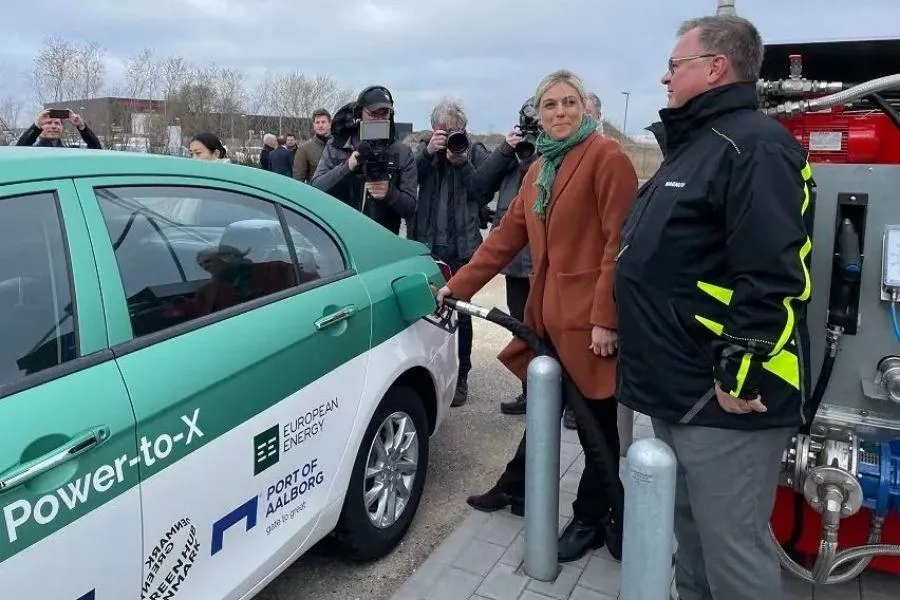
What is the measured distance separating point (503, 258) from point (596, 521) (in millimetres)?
1149

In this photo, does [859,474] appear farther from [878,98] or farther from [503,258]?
[503,258]

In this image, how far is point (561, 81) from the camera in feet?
8.78

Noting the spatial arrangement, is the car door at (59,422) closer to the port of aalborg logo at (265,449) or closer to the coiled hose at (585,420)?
the port of aalborg logo at (265,449)

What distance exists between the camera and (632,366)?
2.11m

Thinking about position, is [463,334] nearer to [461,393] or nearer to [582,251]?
[461,393]

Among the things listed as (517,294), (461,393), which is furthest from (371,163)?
(461,393)

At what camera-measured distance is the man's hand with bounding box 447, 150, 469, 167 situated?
4309 mm

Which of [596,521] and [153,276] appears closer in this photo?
[153,276]

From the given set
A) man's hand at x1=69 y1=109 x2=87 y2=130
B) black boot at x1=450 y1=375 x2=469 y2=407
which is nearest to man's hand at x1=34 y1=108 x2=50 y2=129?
man's hand at x1=69 y1=109 x2=87 y2=130

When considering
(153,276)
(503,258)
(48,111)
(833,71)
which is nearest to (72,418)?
(153,276)

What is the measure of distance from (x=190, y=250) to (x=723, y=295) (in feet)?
4.84

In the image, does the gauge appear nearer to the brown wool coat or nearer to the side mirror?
the brown wool coat

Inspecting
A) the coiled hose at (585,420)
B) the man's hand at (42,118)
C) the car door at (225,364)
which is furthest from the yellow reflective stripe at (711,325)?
the man's hand at (42,118)

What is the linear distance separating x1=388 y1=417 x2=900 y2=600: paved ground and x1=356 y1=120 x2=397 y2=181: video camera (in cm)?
193
